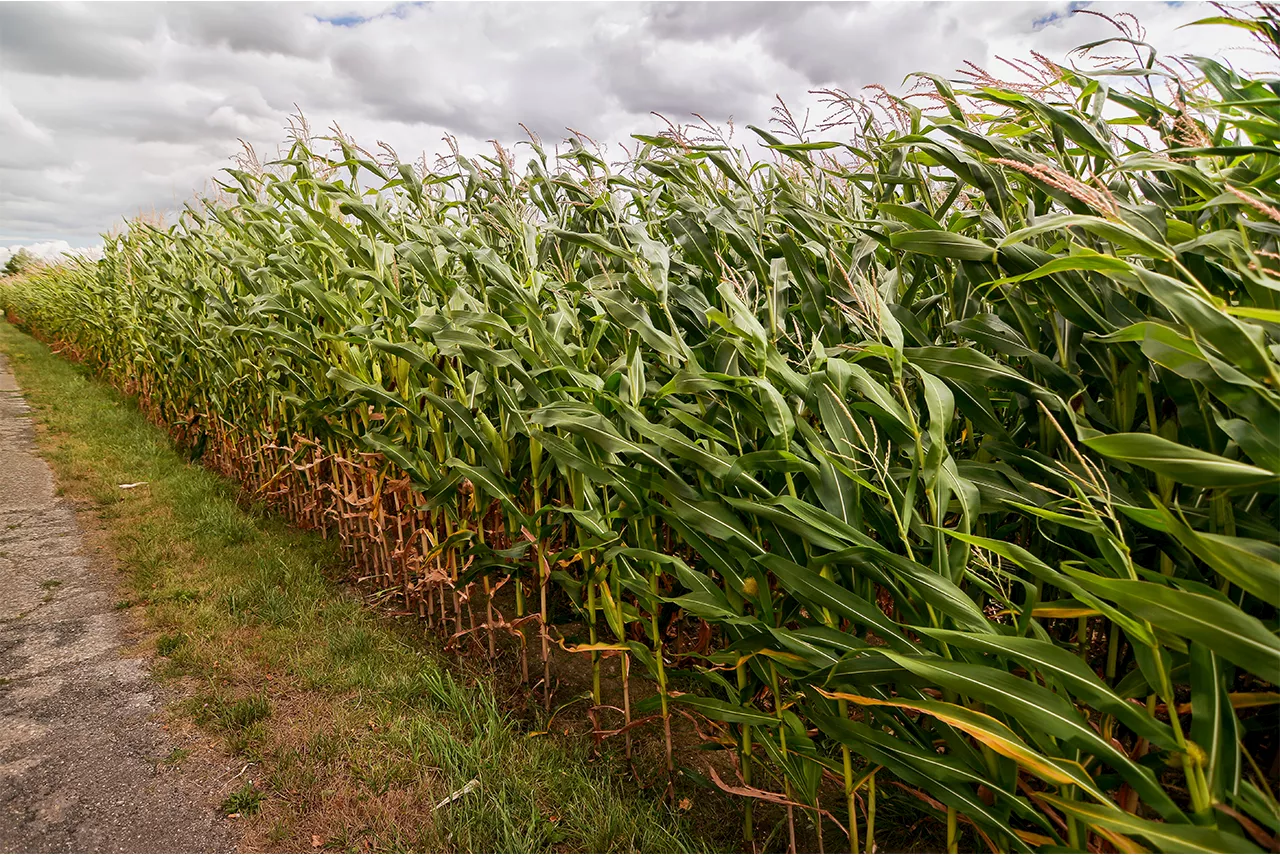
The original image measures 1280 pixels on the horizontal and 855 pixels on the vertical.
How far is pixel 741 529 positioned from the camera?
62.6 inches

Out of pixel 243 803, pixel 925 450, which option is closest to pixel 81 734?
pixel 243 803

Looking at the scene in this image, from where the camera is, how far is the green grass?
6.27 ft

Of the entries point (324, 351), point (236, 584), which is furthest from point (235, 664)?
point (324, 351)

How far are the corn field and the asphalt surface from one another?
1.00 metres

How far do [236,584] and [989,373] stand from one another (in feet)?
11.2

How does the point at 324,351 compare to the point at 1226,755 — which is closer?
the point at 1226,755

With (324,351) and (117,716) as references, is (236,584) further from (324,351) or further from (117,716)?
(324,351)

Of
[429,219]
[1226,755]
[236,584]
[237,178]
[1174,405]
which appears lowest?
[236,584]

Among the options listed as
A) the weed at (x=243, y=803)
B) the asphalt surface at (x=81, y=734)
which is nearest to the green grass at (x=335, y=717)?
the weed at (x=243, y=803)

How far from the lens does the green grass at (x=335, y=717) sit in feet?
6.27

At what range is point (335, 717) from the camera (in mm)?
2395

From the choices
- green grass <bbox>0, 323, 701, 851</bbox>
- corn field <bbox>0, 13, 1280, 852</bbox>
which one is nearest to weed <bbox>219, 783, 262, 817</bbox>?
green grass <bbox>0, 323, 701, 851</bbox>

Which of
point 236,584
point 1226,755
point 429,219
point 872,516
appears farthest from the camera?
point 236,584

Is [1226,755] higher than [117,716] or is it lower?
higher
